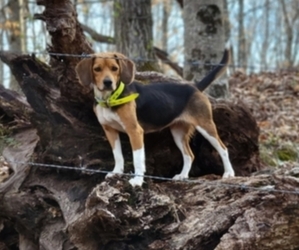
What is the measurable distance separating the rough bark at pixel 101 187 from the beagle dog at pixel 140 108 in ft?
0.78

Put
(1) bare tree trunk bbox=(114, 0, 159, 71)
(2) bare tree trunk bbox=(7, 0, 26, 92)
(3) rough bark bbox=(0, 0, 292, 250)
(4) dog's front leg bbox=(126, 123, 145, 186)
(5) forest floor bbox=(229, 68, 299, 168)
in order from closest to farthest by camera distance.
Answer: (3) rough bark bbox=(0, 0, 292, 250) < (4) dog's front leg bbox=(126, 123, 145, 186) < (5) forest floor bbox=(229, 68, 299, 168) < (1) bare tree trunk bbox=(114, 0, 159, 71) < (2) bare tree trunk bbox=(7, 0, 26, 92)

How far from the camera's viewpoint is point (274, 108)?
452 inches

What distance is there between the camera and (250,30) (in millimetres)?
45312

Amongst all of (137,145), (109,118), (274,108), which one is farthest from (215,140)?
(274,108)

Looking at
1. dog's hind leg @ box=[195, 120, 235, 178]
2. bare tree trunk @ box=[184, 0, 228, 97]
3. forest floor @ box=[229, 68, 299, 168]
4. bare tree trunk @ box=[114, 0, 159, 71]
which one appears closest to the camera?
dog's hind leg @ box=[195, 120, 235, 178]

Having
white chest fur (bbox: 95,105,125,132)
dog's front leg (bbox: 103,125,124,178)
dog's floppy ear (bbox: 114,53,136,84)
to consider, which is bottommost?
dog's front leg (bbox: 103,125,124,178)

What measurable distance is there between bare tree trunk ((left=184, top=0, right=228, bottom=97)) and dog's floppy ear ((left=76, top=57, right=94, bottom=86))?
11.4 ft

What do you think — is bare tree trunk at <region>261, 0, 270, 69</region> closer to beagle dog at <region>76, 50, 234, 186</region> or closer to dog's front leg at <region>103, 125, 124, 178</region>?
beagle dog at <region>76, 50, 234, 186</region>

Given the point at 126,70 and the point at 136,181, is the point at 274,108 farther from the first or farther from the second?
the point at 136,181

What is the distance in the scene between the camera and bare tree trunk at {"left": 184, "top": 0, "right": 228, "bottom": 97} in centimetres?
828

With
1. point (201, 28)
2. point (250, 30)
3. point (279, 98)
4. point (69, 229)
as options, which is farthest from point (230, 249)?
point (250, 30)

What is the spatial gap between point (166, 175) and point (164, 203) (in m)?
1.51

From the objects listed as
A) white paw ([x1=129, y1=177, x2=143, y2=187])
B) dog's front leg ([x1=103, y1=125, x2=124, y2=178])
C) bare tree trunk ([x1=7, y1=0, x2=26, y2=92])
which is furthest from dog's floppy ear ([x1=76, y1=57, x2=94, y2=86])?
bare tree trunk ([x1=7, y1=0, x2=26, y2=92])

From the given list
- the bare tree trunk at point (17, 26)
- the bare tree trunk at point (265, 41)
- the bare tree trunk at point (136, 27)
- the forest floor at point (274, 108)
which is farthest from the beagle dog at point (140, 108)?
the bare tree trunk at point (265, 41)
